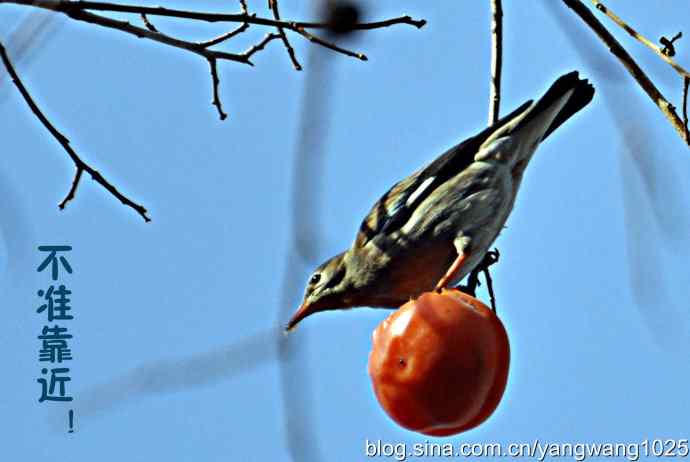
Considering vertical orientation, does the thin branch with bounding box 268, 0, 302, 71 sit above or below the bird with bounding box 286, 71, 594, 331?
above

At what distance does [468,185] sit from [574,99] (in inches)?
27.8

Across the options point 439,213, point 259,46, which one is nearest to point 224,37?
point 259,46

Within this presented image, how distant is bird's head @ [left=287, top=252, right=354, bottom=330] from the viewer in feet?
18.0

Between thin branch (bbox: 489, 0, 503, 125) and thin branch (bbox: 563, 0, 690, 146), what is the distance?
425mm

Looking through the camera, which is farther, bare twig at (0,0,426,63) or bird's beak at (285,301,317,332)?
bird's beak at (285,301,317,332)

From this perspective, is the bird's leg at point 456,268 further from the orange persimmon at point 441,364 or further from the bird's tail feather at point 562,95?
the orange persimmon at point 441,364

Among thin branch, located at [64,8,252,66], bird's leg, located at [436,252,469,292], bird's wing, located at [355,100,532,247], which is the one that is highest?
thin branch, located at [64,8,252,66]

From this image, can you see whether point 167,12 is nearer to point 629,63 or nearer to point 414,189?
point 629,63

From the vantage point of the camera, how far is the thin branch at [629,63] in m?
3.07

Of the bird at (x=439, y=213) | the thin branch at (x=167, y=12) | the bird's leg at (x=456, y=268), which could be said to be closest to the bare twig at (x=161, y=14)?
the thin branch at (x=167, y=12)

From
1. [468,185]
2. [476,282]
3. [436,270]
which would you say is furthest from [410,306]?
[468,185]

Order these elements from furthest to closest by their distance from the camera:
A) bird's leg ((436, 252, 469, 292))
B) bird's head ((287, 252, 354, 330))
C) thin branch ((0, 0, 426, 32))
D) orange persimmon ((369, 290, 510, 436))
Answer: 1. bird's head ((287, 252, 354, 330))
2. bird's leg ((436, 252, 469, 292))
3. orange persimmon ((369, 290, 510, 436))
4. thin branch ((0, 0, 426, 32))

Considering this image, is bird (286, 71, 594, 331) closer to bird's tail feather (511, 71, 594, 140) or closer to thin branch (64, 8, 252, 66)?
bird's tail feather (511, 71, 594, 140)

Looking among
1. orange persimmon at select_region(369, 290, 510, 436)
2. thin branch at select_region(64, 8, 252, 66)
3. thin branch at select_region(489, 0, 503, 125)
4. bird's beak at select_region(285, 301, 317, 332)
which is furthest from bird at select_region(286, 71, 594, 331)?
thin branch at select_region(64, 8, 252, 66)
